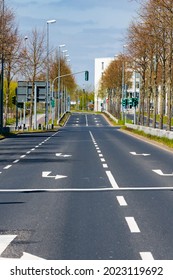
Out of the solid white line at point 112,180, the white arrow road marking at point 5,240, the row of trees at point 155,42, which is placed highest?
the row of trees at point 155,42

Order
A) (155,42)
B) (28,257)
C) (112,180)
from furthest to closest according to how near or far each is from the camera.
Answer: (155,42) → (112,180) → (28,257)

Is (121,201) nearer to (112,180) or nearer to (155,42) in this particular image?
(112,180)

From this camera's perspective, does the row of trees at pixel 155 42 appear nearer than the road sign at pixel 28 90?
Yes

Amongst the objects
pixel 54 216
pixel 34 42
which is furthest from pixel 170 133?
pixel 34 42

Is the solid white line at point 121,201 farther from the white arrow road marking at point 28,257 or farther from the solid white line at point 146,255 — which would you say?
the white arrow road marking at point 28,257

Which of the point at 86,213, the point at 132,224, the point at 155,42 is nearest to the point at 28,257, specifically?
the point at 132,224

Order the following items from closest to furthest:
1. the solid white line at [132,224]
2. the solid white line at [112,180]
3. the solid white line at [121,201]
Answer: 1. the solid white line at [132,224]
2. the solid white line at [121,201]
3. the solid white line at [112,180]

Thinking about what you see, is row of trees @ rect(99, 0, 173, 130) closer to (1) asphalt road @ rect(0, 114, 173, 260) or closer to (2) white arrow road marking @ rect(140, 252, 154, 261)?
(1) asphalt road @ rect(0, 114, 173, 260)

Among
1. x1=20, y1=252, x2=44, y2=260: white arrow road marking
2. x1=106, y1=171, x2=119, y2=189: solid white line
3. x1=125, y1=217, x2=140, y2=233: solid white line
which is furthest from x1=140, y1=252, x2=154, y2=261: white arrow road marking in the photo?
x1=106, y1=171, x2=119, y2=189: solid white line

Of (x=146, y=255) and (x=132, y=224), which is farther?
(x=132, y=224)

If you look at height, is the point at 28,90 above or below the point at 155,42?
below

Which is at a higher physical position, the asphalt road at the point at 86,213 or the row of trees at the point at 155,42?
the row of trees at the point at 155,42

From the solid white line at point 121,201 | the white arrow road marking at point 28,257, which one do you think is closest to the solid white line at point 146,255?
the white arrow road marking at point 28,257

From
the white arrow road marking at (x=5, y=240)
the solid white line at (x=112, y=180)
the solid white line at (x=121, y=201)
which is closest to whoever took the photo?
the white arrow road marking at (x=5, y=240)
